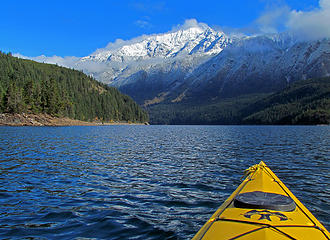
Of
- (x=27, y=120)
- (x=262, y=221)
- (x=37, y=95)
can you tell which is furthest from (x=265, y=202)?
(x=37, y=95)

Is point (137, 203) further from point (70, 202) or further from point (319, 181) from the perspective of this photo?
point (319, 181)

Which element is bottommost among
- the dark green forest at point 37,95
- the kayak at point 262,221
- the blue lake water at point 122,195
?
the blue lake water at point 122,195

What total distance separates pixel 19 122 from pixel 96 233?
122 meters

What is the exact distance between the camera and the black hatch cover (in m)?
7.18

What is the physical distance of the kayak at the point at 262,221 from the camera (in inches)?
225

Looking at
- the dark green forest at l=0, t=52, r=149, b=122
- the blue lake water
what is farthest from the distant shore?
the blue lake water

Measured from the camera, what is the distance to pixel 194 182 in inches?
686

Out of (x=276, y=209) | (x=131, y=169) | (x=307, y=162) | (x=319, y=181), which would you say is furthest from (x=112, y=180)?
(x=307, y=162)

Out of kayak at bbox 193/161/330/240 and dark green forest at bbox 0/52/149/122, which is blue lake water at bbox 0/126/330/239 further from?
dark green forest at bbox 0/52/149/122

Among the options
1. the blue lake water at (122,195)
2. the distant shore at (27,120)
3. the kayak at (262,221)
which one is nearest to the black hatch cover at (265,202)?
the kayak at (262,221)

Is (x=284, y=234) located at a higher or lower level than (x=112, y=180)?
higher

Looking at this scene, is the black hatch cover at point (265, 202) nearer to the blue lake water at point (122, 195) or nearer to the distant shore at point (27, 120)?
the blue lake water at point (122, 195)

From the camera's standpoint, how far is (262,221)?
621 cm

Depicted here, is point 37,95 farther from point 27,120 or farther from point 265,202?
point 265,202
